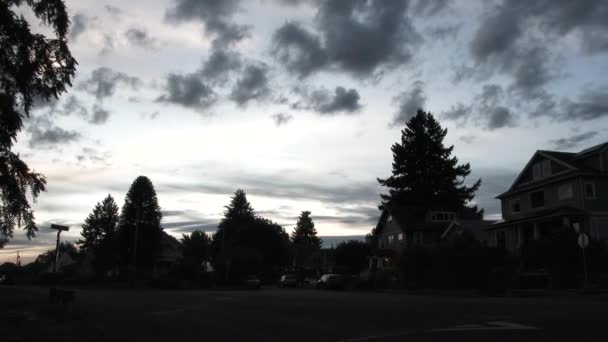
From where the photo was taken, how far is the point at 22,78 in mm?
12625

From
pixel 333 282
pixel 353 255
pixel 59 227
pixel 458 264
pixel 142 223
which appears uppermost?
pixel 142 223

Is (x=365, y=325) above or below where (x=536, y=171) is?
below

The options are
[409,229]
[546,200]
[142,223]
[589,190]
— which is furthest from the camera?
[142,223]

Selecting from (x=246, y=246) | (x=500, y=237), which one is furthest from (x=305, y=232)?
(x=500, y=237)

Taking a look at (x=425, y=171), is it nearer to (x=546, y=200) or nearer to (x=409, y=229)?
(x=409, y=229)

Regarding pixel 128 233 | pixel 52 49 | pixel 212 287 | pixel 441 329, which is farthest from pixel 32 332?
pixel 128 233

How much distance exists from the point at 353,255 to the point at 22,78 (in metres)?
73.1

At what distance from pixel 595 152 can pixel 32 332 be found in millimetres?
44528

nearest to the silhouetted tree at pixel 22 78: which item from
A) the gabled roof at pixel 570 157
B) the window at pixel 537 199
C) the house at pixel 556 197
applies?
the house at pixel 556 197

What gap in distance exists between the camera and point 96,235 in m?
145

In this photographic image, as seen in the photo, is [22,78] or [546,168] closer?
[22,78]

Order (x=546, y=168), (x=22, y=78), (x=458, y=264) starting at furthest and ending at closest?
1. (x=546, y=168)
2. (x=458, y=264)
3. (x=22, y=78)

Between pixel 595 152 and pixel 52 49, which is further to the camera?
pixel 595 152

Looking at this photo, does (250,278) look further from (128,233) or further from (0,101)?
(0,101)
